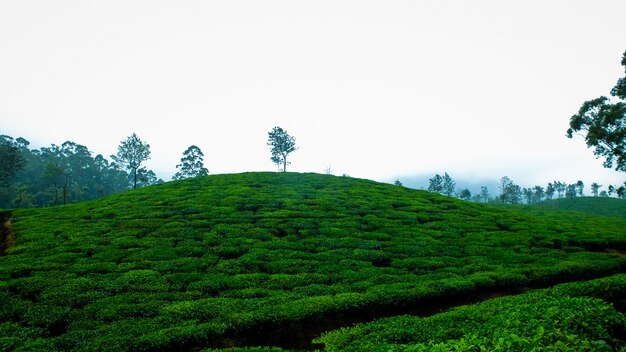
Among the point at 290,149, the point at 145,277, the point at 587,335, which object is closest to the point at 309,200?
the point at 145,277

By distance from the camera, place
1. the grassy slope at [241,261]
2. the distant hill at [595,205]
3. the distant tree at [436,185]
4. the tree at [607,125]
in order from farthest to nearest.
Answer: the distant tree at [436,185]
the distant hill at [595,205]
the tree at [607,125]
the grassy slope at [241,261]

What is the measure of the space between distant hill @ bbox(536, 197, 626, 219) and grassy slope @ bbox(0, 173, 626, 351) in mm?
69009

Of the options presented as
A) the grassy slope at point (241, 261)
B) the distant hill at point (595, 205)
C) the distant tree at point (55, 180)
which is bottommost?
the grassy slope at point (241, 261)

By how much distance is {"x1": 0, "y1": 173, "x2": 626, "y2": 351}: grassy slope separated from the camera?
13977mm

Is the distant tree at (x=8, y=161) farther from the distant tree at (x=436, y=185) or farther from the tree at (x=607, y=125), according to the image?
the distant tree at (x=436, y=185)

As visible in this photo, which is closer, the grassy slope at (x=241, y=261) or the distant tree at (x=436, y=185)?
the grassy slope at (x=241, y=261)

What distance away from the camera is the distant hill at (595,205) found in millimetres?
86469

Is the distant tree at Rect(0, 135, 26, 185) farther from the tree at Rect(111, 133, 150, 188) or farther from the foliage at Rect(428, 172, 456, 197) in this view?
the foliage at Rect(428, 172, 456, 197)

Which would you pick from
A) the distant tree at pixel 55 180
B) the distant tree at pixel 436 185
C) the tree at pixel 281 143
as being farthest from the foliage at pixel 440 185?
the distant tree at pixel 55 180

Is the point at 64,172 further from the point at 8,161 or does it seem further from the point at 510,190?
the point at 510,190

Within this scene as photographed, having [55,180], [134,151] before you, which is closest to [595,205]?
[134,151]

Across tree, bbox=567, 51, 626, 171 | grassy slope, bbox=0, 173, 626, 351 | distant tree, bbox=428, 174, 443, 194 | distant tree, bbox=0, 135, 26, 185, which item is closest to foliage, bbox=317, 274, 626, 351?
grassy slope, bbox=0, 173, 626, 351

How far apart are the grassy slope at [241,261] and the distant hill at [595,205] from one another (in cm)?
6901

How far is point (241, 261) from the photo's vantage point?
20.2 metres
